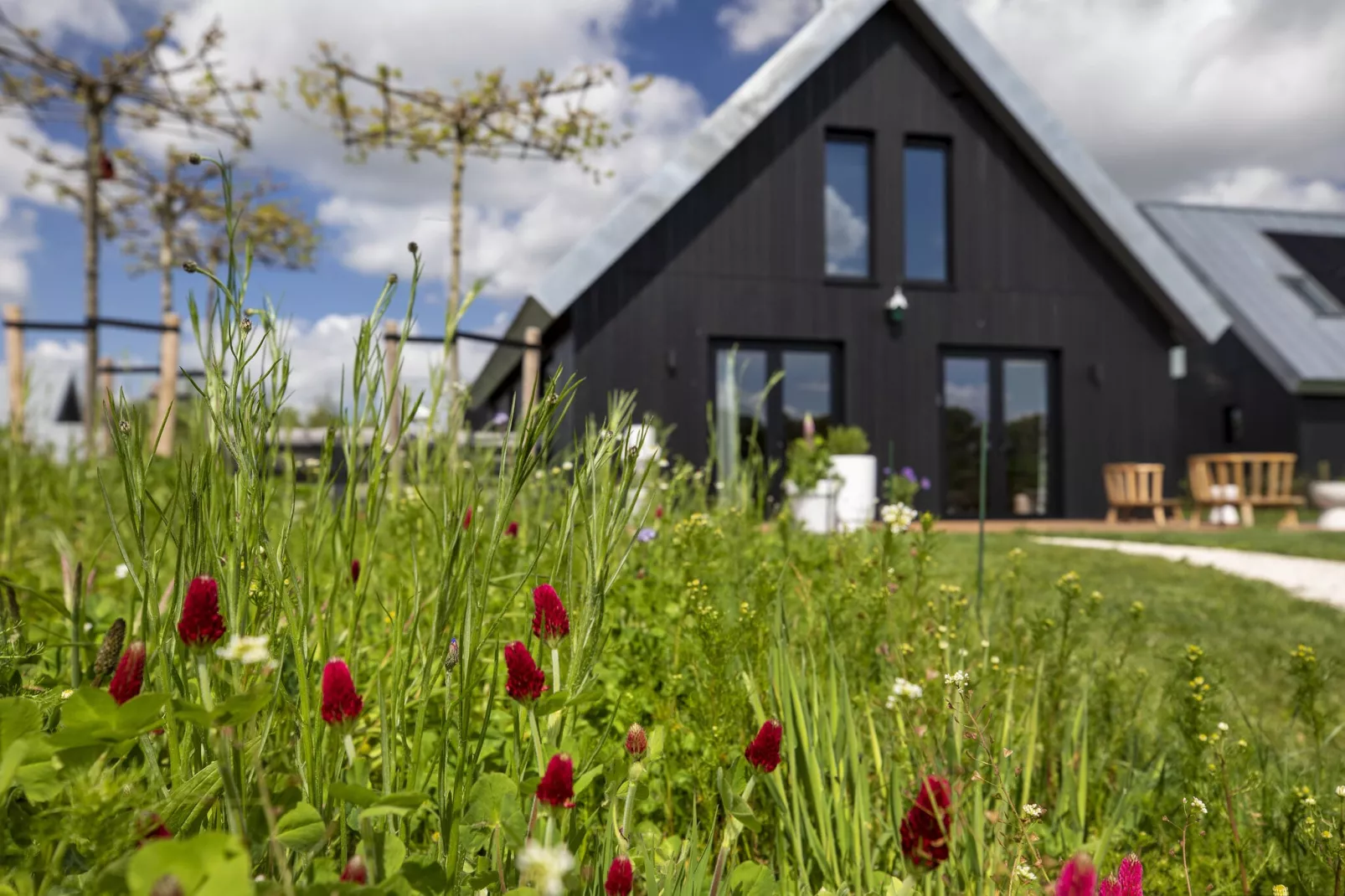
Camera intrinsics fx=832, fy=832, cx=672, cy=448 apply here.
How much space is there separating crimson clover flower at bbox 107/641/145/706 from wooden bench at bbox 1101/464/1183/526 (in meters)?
11.4

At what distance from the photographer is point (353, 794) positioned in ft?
1.97

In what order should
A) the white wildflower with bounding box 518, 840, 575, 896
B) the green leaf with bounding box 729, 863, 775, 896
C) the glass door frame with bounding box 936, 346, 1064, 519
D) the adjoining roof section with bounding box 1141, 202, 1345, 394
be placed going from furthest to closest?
the adjoining roof section with bounding box 1141, 202, 1345, 394, the glass door frame with bounding box 936, 346, 1064, 519, the green leaf with bounding box 729, 863, 775, 896, the white wildflower with bounding box 518, 840, 575, 896

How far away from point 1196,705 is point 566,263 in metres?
7.75

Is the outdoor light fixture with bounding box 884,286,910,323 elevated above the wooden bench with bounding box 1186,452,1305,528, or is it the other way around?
the outdoor light fixture with bounding box 884,286,910,323

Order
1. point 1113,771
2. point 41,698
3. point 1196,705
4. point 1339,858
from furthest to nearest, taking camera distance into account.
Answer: point 1113,771 → point 1196,705 → point 1339,858 → point 41,698

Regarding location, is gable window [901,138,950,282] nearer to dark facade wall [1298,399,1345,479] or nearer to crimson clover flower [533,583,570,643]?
dark facade wall [1298,399,1345,479]

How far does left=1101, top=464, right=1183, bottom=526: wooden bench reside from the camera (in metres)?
10.5

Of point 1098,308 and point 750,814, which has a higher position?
point 1098,308

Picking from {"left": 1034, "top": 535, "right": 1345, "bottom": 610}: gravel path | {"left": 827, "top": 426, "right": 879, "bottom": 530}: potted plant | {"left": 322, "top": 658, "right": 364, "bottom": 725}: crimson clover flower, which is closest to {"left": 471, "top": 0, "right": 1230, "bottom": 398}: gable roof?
{"left": 827, "top": 426, "right": 879, "bottom": 530}: potted plant

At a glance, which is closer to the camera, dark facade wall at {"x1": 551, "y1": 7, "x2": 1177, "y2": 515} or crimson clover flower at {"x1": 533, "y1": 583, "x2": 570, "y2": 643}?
crimson clover flower at {"x1": 533, "y1": 583, "x2": 570, "y2": 643}

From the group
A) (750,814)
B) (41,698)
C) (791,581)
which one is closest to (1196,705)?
(750,814)

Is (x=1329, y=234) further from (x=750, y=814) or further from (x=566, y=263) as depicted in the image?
(x=750, y=814)

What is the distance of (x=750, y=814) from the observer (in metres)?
0.85

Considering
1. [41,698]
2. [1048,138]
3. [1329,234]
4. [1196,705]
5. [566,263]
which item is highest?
[1329,234]
